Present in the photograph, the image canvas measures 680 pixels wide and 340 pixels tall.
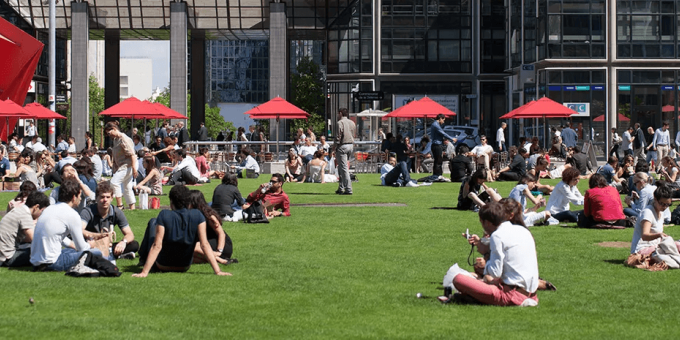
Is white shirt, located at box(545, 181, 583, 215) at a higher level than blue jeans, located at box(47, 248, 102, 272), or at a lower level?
higher

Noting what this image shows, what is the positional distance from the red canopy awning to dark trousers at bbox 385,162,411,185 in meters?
9.87

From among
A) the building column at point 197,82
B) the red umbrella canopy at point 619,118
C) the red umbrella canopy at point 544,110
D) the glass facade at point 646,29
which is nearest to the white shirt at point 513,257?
the red umbrella canopy at point 544,110

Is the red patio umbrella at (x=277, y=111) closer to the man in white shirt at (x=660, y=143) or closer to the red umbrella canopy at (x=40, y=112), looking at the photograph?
the red umbrella canopy at (x=40, y=112)

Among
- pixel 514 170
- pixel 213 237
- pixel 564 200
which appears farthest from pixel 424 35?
pixel 213 237

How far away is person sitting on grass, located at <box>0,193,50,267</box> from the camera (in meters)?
11.8

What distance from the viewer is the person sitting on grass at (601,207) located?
16594mm

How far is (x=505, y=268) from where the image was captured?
9109mm

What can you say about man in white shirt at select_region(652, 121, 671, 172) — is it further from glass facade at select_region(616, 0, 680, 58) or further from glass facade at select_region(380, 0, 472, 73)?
glass facade at select_region(380, 0, 472, 73)

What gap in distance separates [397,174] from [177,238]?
17989 mm

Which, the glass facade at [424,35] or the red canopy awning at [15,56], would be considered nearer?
the red canopy awning at [15,56]

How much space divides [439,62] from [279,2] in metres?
9.47

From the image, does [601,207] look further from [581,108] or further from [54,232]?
[581,108]

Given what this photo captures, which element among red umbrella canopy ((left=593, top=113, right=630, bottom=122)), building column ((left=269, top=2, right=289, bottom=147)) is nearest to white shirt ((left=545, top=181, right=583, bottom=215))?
red umbrella canopy ((left=593, top=113, right=630, bottom=122))

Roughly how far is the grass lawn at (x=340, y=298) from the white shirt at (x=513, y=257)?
26 cm
